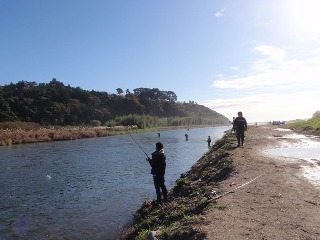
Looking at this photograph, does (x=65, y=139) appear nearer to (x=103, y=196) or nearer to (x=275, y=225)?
(x=103, y=196)

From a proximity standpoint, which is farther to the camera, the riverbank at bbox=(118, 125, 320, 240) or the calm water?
the calm water

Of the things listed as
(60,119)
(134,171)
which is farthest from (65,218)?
(60,119)

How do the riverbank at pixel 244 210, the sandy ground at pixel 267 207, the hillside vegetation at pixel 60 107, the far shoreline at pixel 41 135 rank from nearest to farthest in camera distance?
the sandy ground at pixel 267 207 → the riverbank at pixel 244 210 → the far shoreline at pixel 41 135 → the hillside vegetation at pixel 60 107

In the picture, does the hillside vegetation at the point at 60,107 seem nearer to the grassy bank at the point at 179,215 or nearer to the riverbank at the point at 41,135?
the riverbank at the point at 41,135

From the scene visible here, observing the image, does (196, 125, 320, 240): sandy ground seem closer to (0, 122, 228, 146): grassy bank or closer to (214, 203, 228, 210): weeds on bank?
(214, 203, 228, 210): weeds on bank

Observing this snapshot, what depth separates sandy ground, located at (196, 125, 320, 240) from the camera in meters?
7.56

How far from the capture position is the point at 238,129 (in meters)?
23.8

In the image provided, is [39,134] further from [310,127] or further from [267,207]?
[267,207]

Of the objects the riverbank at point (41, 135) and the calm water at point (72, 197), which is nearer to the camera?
the calm water at point (72, 197)

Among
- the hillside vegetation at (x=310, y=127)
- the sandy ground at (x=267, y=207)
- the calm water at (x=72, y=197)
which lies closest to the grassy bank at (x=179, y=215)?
the sandy ground at (x=267, y=207)

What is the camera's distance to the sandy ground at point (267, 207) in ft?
24.8

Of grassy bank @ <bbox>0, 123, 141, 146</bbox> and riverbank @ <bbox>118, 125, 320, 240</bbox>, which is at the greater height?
grassy bank @ <bbox>0, 123, 141, 146</bbox>

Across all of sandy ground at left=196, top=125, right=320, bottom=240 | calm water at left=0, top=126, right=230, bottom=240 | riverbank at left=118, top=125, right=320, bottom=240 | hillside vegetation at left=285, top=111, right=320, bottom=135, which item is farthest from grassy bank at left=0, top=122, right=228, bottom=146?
sandy ground at left=196, top=125, right=320, bottom=240

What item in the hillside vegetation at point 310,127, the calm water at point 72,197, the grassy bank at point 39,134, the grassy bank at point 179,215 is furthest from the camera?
the grassy bank at point 39,134
